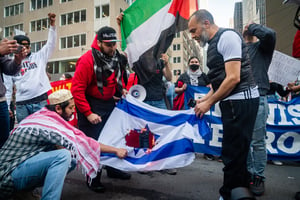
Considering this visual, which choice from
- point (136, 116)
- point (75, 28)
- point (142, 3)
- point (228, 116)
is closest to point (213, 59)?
point (228, 116)

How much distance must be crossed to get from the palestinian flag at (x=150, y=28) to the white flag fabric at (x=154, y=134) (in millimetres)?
641

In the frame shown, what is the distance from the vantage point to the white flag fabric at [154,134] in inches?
94.9

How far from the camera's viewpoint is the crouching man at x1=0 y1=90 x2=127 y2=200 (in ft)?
5.94

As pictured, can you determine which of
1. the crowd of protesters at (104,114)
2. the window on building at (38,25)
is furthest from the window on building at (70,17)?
the crowd of protesters at (104,114)

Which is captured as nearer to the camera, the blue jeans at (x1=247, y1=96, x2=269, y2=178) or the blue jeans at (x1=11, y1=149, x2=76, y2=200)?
the blue jeans at (x1=11, y1=149, x2=76, y2=200)

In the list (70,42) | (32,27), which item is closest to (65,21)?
(70,42)

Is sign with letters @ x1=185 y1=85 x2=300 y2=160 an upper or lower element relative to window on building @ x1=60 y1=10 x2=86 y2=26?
lower

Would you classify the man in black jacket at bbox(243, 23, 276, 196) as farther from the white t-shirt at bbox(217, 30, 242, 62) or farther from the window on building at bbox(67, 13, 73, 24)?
the window on building at bbox(67, 13, 73, 24)

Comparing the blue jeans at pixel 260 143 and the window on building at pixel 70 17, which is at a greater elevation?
the window on building at pixel 70 17

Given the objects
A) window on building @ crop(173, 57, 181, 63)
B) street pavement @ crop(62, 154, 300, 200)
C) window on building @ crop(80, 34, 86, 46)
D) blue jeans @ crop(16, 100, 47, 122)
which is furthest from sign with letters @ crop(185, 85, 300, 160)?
window on building @ crop(173, 57, 181, 63)

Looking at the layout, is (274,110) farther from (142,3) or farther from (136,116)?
(142,3)

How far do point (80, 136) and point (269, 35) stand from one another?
2.36 meters

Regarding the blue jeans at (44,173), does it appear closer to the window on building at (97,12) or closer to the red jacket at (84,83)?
the red jacket at (84,83)

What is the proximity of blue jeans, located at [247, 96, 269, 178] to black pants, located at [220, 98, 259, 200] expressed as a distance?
0.65 m
